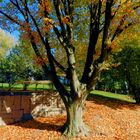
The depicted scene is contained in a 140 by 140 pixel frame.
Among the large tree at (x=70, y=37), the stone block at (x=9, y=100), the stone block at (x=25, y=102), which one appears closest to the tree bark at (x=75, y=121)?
the large tree at (x=70, y=37)

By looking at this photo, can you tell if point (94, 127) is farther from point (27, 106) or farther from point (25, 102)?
point (25, 102)

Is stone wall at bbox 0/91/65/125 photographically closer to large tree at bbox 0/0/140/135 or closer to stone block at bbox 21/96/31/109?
stone block at bbox 21/96/31/109

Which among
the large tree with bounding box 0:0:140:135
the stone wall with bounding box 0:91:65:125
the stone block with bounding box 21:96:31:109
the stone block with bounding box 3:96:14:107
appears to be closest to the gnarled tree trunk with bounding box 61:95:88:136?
the large tree with bounding box 0:0:140:135

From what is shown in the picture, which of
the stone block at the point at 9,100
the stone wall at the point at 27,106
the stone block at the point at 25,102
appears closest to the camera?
the stone wall at the point at 27,106

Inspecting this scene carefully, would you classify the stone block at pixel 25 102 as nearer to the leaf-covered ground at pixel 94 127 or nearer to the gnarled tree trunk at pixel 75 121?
the leaf-covered ground at pixel 94 127

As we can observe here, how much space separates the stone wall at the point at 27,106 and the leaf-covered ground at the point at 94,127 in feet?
1.39

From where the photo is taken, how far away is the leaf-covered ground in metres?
10.8

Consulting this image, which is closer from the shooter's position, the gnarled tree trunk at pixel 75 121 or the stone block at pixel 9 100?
the gnarled tree trunk at pixel 75 121

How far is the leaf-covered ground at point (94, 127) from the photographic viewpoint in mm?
10836

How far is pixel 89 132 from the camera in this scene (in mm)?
11391

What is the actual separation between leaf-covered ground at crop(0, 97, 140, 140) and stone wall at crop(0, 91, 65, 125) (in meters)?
0.42

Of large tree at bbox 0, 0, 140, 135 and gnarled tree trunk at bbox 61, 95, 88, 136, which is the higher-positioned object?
large tree at bbox 0, 0, 140, 135

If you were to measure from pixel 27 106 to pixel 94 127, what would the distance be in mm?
3187

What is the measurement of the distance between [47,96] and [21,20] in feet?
14.0
